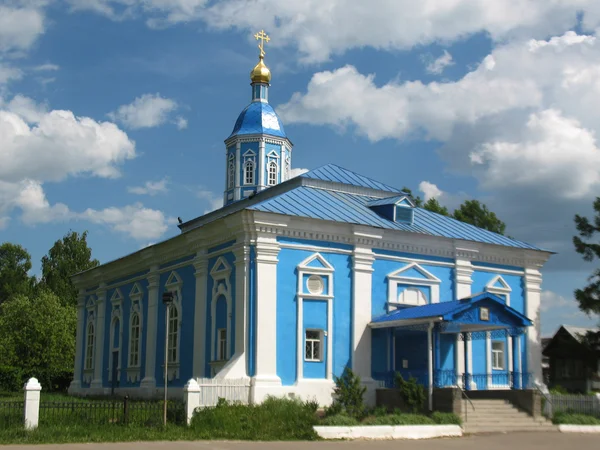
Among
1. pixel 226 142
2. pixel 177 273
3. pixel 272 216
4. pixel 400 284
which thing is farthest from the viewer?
pixel 226 142

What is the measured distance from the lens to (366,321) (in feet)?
73.7

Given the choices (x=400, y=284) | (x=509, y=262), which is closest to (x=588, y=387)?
(x=509, y=262)

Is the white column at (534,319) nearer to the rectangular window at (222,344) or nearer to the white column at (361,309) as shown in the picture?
the white column at (361,309)

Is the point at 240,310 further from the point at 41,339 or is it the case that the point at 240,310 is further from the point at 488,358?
the point at 41,339

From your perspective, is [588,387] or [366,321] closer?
[366,321]

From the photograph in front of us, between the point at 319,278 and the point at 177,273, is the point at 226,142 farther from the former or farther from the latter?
the point at 319,278

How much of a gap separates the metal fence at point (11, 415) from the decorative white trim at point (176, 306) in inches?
328

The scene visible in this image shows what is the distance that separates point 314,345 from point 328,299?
1314mm

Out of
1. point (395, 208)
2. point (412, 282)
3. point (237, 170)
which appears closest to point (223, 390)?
point (412, 282)

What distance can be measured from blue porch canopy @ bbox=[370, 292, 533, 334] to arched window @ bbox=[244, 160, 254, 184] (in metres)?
11.0

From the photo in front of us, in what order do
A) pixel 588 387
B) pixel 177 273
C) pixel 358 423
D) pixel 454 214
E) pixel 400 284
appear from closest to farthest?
pixel 358 423 → pixel 400 284 → pixel 177 273 → pixel 588 387 → pixel 454 214

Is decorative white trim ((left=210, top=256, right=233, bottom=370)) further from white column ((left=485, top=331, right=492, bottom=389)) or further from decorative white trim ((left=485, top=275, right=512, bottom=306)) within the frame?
decorative white trim ((left=485, top=275, right=512, bottom=306))

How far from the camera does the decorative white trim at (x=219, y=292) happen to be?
21977 mm

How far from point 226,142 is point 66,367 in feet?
53.4
